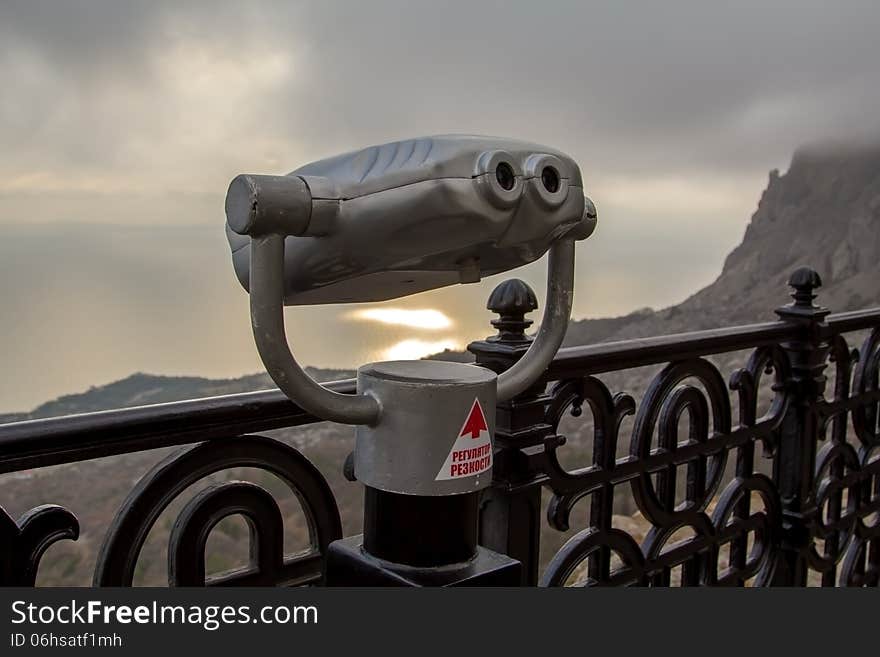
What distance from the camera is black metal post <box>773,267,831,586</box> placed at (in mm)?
2312

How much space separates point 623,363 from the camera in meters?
1.74

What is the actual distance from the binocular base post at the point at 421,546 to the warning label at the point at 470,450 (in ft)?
0.15

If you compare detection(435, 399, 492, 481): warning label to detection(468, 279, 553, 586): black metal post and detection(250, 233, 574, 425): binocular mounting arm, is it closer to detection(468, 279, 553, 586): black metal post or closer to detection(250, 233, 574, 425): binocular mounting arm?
detection(250, 233, 574, 425): binocular mounting arm

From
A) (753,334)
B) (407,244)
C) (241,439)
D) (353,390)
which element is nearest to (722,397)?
(753,334)

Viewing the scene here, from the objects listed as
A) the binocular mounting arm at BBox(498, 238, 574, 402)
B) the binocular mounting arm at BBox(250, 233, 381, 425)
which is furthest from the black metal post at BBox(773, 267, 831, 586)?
the binocular mounting arm at BBox(250, 233, 381, 425)

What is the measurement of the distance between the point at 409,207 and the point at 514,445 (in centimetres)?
88

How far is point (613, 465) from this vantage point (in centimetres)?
179

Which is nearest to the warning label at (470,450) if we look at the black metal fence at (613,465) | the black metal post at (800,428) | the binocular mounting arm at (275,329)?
the binocular mounting arm at (275,329)

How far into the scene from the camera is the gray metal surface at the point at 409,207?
0.77 m

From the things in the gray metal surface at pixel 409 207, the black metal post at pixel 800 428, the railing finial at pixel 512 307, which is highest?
the gray metal surface at pixel 409 207

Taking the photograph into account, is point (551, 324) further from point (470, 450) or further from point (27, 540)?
point (27, 540)

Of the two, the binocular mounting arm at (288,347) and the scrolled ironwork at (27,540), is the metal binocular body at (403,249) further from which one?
the scrolled ironwork at (27,540)
